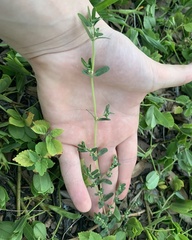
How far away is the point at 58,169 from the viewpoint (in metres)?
1.18

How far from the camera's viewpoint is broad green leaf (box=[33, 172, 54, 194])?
41.8 inches

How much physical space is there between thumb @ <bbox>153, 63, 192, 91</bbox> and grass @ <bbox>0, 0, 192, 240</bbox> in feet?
0.43

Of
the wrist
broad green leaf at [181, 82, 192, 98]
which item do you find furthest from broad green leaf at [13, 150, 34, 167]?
broad green leaf at [181, 82, 192, 98]

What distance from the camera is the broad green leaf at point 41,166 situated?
1.03 metres

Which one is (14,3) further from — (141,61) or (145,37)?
(145,37)

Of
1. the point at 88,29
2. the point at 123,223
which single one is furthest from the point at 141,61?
the point at 123,223

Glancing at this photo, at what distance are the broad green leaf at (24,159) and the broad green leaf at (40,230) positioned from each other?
0.16m

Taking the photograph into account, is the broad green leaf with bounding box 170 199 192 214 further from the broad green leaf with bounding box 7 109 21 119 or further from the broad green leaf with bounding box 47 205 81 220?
the broad green leaf with bounding box 7 109 21 119

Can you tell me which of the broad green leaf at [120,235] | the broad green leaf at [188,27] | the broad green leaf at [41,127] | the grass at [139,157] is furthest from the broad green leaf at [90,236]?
the broad green leaf at [188,27]

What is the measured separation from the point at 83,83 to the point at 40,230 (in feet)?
1.22

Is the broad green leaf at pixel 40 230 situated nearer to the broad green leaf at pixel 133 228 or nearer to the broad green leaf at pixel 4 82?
the broad green leaf at pixel 133 228

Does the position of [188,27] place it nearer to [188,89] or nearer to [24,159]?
[188,89]

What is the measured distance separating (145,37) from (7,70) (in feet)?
1.34

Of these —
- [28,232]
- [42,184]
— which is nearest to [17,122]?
[42,184]
